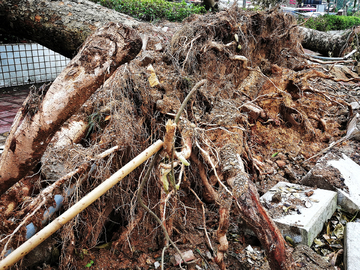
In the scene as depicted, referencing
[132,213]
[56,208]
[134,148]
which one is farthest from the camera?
[134,148]

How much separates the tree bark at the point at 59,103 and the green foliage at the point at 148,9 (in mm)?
5413

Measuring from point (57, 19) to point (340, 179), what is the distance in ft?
12.8

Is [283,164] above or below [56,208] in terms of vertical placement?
below

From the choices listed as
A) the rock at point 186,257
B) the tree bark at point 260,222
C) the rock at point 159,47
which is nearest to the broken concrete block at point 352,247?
the tree bark at point 260,222

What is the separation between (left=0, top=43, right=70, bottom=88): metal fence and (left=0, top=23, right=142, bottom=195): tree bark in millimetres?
4341

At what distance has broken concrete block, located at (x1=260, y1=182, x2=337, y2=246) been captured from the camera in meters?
2.35

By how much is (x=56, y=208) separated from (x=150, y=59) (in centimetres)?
170

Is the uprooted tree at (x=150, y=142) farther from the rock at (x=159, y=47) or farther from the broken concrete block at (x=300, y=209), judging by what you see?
the broken concrete block at (x=300, y=209)

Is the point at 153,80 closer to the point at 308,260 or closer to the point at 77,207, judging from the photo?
the point at 77,207

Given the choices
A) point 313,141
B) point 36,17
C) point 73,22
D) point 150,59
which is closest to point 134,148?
point 150,59

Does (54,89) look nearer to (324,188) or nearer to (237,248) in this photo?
(237,248)

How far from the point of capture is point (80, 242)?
2184 mm

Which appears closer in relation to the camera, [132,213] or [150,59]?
[132,213]

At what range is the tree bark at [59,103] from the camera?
1.71 m
